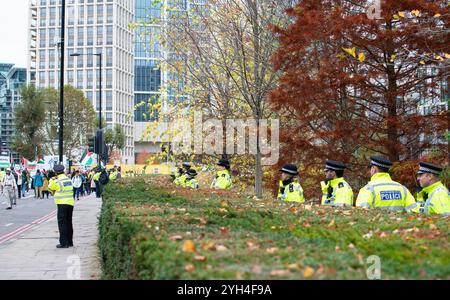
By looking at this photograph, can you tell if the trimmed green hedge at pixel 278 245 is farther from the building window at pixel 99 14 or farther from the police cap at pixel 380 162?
the building window at pixel 99 14

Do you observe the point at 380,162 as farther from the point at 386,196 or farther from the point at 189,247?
the point at 189,247

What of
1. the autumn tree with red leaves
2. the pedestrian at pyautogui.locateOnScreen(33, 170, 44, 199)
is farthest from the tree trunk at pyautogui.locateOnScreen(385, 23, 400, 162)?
the pedestrian at pyautogui.locateOnScreen(33, 170, 44, 199)

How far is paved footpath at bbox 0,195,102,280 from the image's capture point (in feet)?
37.7

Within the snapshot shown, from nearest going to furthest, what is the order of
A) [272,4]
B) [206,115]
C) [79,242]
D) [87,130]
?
[79,242] → [272,4] → [206,115] → [87,130]

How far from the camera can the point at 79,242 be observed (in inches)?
658

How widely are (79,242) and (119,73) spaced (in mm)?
122336

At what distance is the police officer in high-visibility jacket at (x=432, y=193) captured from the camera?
29.1 feet

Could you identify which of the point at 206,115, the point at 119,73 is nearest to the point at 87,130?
the point at 119,73

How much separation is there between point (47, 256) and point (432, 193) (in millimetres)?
7885

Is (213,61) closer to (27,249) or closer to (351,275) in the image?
(27,249)

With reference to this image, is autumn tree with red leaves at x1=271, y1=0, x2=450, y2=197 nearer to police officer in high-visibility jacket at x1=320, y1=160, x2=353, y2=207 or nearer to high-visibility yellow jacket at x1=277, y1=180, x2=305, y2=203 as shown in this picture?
high-visibility yellow jacket at x1=277, y1=180, x2=305, y2=203

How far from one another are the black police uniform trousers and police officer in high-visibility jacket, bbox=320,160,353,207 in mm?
6113

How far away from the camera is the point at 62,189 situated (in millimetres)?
15617

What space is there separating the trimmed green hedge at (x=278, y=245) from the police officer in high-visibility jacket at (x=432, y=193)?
1128 mm
